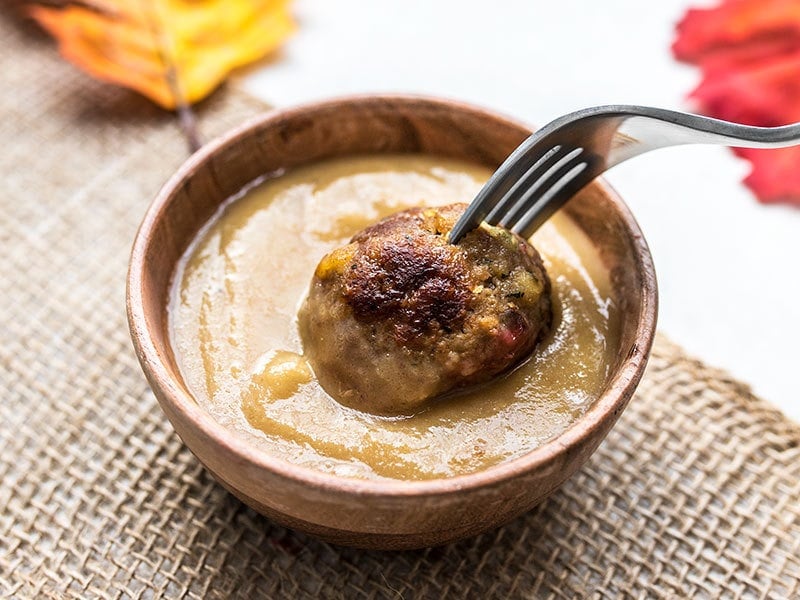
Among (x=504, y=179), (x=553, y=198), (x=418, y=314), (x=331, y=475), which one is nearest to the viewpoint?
(x=331, y=475)

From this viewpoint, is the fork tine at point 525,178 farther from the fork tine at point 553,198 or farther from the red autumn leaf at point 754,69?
the red autumn leaf at point 754,69

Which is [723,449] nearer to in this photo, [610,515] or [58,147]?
[610,515]

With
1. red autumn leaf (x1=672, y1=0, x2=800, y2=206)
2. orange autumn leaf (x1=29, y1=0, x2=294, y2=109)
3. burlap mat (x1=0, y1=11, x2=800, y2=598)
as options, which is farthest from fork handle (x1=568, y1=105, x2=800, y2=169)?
orange autumn leaf (x1=29, y1=0, x2=294, y2=109)

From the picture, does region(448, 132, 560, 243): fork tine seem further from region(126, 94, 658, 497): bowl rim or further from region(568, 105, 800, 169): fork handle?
region(126, 94, 658, 497): bowl rim

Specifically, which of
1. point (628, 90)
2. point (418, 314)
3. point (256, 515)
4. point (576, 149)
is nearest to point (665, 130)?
point (576, 149)

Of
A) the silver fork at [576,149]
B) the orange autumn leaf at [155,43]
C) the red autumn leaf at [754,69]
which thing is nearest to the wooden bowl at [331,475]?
the silver fork at [576,149]

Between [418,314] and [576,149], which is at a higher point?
[576,149]

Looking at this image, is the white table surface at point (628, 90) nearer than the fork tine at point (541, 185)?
No

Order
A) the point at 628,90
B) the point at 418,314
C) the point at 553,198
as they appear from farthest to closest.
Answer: the point at 628,90 < the point at 553,198 < the point at 418,314

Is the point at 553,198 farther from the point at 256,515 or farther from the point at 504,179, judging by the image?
the point at 256,515
